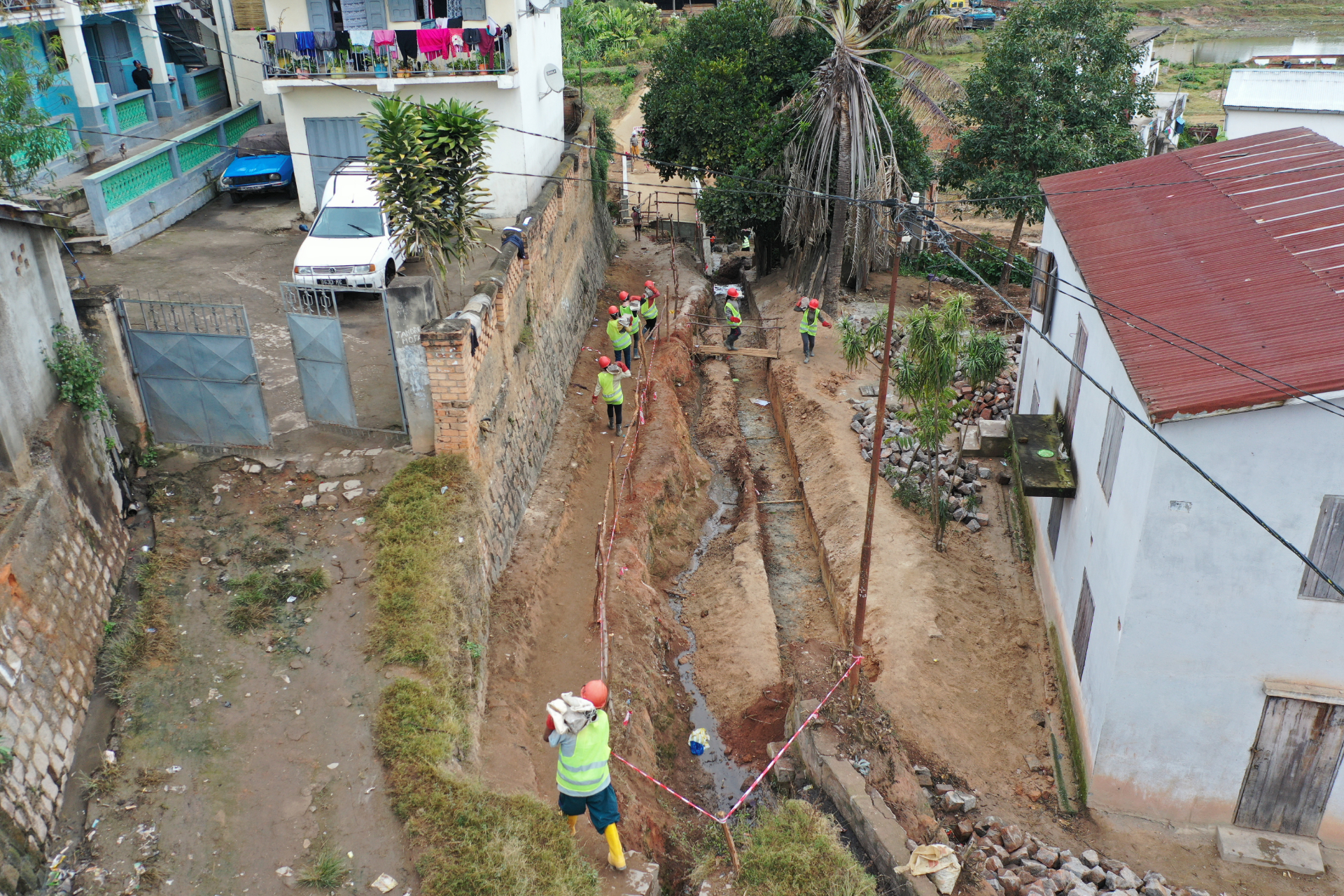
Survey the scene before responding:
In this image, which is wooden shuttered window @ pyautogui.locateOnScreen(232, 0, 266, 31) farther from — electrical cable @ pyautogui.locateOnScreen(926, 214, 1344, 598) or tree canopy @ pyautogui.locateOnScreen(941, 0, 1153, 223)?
electrical cable @ pyautogui.locateOnScreen(926, 214, 1344, 598)

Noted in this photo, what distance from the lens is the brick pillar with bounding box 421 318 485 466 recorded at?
35.7 ft

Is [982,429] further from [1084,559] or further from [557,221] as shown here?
[557,221]

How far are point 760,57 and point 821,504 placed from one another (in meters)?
12.6

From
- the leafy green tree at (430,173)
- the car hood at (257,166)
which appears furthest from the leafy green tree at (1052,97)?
the car hood at (257,166)

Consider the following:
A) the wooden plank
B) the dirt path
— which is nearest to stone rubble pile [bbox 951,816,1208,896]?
the dirt path

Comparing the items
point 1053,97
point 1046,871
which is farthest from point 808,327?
point 1046,871

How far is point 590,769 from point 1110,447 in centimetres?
677

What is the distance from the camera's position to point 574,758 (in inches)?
287

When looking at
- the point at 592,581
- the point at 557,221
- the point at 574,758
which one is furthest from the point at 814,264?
the point at 574,758

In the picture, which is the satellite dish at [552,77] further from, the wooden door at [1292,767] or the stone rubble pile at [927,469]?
the wooden door at [1292,767]

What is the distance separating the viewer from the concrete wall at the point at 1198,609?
8.55 meters

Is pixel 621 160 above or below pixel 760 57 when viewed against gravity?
below

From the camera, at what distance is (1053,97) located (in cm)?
2255

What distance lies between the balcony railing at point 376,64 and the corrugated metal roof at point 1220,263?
10425 millimetres
